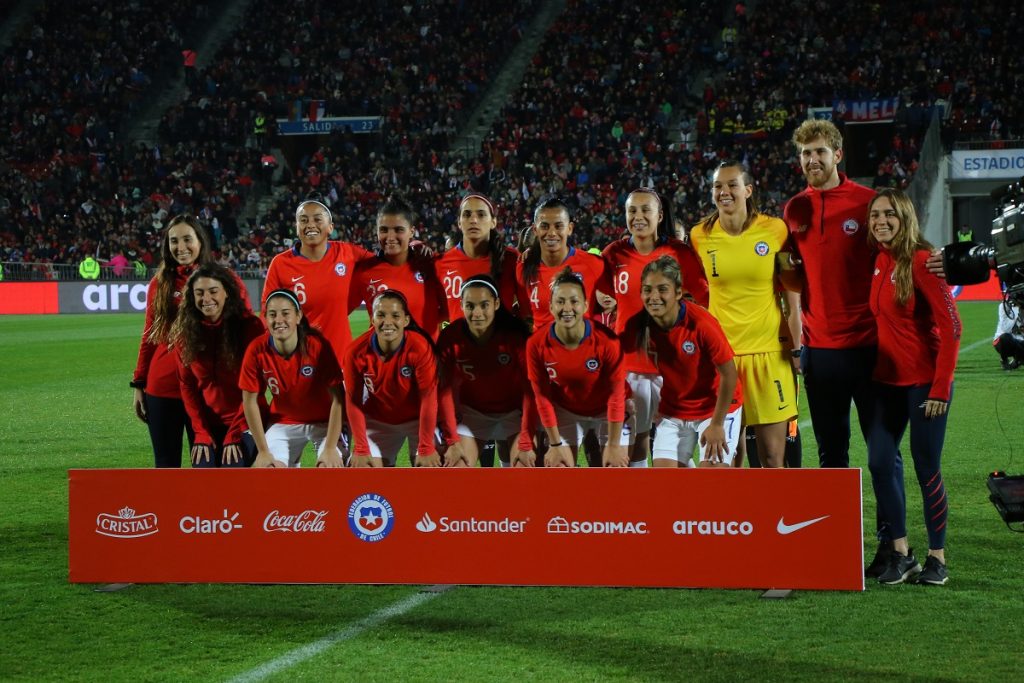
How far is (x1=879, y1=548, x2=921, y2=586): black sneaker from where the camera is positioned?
5.30 m

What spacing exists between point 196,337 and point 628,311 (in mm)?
2283

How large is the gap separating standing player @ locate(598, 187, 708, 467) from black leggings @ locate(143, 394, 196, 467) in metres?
2.29

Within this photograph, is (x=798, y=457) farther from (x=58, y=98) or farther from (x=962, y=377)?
(x=58, y=98)

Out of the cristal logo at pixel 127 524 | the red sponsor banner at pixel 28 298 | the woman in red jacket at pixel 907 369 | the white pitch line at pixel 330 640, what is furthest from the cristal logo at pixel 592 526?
the red sponsor banner at pixel 28 298

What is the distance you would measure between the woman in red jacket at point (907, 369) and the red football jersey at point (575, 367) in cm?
121

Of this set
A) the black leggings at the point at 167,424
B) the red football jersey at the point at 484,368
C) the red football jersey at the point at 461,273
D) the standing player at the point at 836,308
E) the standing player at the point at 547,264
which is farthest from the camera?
the red football jersey at the point at 461,273

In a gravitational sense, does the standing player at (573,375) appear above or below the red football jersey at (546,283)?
below

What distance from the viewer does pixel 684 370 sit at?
224 inches

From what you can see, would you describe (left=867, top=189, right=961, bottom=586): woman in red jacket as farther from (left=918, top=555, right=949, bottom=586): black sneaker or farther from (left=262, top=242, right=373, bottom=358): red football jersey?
(left=262, top=242, right=373, bottom=358): red football jersey

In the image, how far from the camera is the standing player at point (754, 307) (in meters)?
5.75

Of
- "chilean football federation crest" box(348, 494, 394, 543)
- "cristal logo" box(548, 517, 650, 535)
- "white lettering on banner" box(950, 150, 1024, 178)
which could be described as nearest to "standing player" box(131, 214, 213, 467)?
"chilean football federation crest" box(348, 494, 394, 543)

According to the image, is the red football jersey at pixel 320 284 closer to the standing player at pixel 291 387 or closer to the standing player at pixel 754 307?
the standing player at pixel 291 387

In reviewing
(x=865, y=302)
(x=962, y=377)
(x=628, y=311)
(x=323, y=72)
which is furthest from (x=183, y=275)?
(x=323, y=72)

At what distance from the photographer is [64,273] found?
3055 cm
